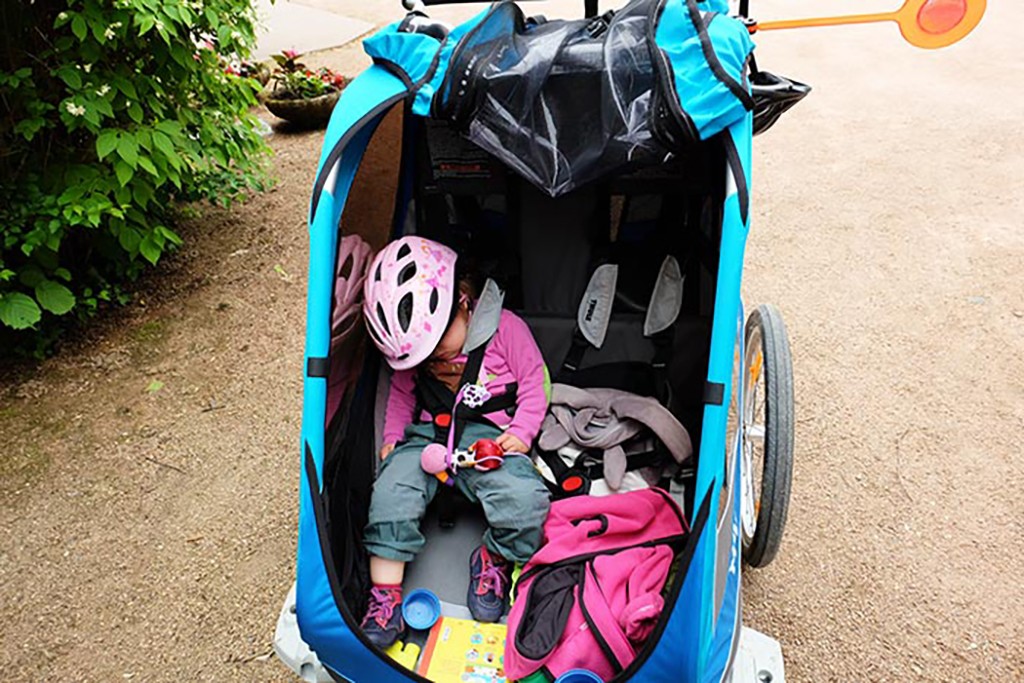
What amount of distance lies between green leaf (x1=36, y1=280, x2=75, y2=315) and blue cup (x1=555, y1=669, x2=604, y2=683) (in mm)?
2014

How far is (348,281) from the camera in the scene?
1.90m

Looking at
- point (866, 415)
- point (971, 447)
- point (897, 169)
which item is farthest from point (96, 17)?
point (897, 169)

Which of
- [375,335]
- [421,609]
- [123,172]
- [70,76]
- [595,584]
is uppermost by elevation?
[70,76]

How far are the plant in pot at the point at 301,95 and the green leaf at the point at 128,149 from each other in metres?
1.89

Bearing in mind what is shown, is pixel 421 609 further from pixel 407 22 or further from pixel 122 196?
pixel 122 196

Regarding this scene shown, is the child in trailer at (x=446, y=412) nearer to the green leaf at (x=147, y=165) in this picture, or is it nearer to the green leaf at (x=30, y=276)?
the green leaf at (x=147, y=165)

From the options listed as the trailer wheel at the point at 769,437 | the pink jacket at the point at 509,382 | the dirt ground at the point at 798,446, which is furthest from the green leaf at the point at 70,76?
the trailer wheel at the point at 769,437

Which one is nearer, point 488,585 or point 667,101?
point 667,101

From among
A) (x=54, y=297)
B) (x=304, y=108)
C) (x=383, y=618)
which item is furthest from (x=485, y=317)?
(x=304, y=108)

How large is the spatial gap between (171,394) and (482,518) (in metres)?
1.32

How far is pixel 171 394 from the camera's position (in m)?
2.69

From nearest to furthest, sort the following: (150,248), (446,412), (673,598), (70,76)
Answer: (673,598)
(446,412)
(70,76)
(150,248)

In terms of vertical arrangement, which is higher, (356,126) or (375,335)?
(356,126)

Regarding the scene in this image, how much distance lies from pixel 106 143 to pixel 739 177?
194 cm
